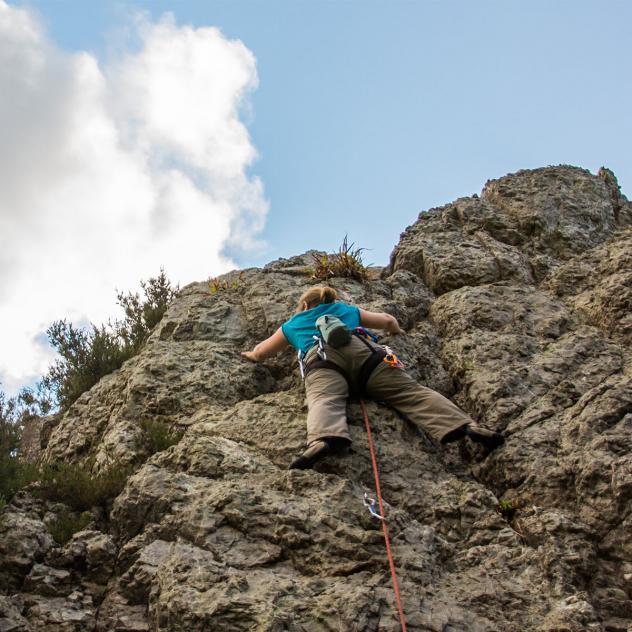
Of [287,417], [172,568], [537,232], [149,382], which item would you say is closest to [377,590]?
[172,568]

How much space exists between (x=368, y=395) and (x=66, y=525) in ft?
10.5

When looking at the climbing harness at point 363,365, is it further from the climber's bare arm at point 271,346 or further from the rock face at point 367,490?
the climber's bare arm at point 271,346

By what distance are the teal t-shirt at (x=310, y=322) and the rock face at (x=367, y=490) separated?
0.56m

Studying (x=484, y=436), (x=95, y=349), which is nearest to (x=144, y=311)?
(x=95, y=349)

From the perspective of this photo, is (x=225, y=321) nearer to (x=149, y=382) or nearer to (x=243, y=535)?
(x=149, y=382)

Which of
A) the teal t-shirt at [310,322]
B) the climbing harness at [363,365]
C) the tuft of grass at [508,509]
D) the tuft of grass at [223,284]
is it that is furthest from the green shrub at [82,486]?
the tuft of grass at [223,284]

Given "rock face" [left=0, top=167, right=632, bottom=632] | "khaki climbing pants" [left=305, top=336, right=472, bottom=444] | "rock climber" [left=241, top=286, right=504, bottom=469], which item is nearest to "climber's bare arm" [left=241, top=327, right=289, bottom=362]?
"rock climber" [left=241, top=286, right=504, bottom=469]

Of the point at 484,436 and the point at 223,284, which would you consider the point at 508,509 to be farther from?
the point at 223,284

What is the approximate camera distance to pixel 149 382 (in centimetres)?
733

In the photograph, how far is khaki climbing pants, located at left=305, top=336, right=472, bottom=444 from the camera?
231 inches

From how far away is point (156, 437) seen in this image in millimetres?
6516

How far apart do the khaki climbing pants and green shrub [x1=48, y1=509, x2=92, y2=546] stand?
2105mm

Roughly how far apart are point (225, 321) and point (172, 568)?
15.2 feet

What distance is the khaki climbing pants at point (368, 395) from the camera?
587cm
